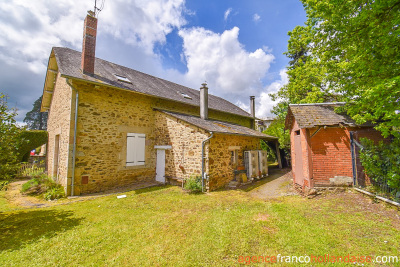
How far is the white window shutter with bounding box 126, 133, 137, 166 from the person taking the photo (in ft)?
28.8

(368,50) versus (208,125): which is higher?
(368,50)

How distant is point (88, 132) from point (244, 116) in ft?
46.0

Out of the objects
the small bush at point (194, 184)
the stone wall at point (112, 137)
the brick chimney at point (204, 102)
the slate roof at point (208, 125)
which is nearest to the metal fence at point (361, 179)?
the slate roof at point (208, 125)

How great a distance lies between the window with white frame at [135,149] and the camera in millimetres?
8820

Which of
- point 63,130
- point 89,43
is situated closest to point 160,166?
point 63,130

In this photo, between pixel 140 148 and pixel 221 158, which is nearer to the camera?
→ pixel 221 158

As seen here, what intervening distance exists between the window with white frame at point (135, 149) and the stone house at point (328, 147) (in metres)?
7.77

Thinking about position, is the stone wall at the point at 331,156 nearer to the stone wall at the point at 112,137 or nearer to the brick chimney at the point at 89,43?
the stone wall at the point at 112,137

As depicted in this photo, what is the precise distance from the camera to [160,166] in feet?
31.2

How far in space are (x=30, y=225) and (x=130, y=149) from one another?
15.6ft

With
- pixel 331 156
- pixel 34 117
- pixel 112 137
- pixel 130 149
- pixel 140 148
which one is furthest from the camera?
pixel 34 117

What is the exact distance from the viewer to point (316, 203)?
5.70 meters

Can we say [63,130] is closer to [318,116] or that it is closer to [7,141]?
[7,141]

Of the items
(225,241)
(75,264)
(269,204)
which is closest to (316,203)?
(269,204)
